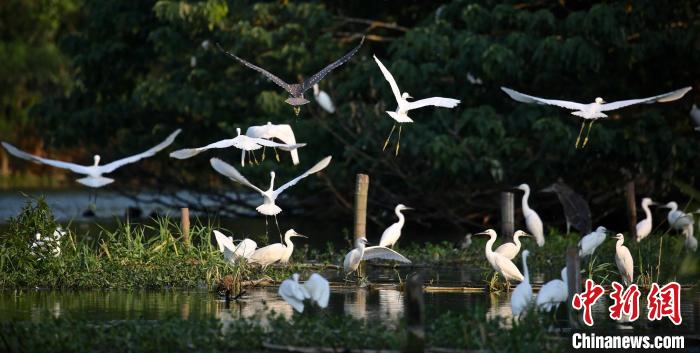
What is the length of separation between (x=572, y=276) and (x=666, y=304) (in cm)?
117

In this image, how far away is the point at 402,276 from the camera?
53.4ft

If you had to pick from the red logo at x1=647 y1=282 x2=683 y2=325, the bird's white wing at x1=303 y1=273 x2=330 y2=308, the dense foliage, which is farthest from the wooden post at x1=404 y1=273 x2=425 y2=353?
the dense foliage

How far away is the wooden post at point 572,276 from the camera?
34.4ft

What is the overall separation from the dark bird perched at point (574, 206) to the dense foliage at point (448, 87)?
1.71 metres

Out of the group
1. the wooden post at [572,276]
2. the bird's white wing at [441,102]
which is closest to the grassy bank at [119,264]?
the bird's white wing at [441,102]

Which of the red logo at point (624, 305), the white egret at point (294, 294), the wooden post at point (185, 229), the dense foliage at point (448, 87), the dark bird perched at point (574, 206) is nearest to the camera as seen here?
the white egret at point (294, 294)

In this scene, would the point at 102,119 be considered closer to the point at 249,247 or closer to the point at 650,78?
the point at 650,78

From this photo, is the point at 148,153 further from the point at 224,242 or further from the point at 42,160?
the point at 224,242

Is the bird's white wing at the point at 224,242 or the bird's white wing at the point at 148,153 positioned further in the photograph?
the bird's white wing at the point at 148,153

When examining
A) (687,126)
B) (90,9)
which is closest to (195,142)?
(90,9)

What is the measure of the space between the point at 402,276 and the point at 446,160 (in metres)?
5.89

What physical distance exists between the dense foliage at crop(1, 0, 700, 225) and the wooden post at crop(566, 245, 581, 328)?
1080 centimetres

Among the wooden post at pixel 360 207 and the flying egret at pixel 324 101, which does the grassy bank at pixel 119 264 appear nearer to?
the wooden post at pixel 360 207

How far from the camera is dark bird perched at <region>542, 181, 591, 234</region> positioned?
19.7 meters
